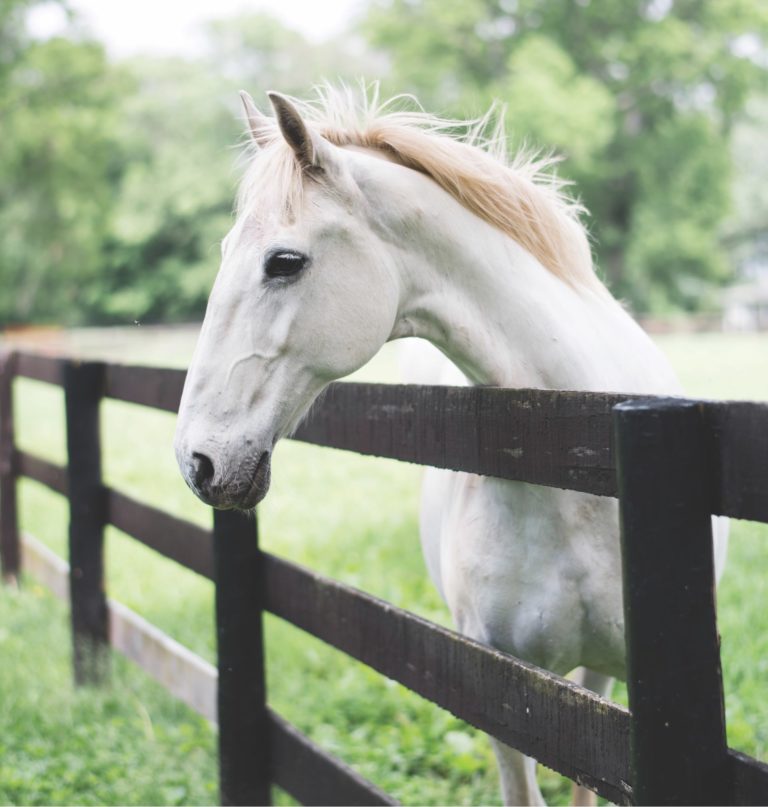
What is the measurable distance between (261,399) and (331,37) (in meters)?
45.6

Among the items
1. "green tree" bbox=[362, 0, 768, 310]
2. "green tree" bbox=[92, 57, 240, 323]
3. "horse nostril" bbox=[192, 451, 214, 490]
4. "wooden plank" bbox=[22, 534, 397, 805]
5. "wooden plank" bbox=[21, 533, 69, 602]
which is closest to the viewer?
"horse nostril" bbox=[192, 451, 214, 490]

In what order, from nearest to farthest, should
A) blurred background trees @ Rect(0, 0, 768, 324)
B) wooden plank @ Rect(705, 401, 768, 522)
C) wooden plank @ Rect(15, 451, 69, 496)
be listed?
wooden plank @ Rect(705, 401, 768, 522) → wooden plank @ Rect(15, 451, 69, 496) → blurred background trees @ Rect(0, 0, 768, 324)

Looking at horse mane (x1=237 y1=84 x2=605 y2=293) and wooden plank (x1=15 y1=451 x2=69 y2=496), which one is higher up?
horse mane (x1=237 y1=84 x2=605 y2=293)

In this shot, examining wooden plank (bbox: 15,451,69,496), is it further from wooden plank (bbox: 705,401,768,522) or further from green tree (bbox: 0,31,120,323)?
green tree (bbox: 0,31,120,323)

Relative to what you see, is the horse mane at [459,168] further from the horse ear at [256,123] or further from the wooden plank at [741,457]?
the wooden plank at [741,457]

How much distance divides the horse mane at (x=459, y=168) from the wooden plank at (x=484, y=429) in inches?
19.3

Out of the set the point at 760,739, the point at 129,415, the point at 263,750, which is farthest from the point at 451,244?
the point at 129,415

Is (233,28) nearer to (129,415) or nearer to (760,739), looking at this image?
(129,415)

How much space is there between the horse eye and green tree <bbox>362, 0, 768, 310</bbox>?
2507 cm

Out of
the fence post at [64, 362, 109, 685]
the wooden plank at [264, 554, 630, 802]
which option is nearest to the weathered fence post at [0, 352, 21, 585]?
the fence post at [64, 362, 109, 685]

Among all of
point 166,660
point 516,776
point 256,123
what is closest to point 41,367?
point 166,660

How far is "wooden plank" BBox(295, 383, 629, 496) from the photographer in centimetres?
145

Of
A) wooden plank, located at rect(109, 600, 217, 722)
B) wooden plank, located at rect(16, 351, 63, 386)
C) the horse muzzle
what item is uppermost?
wooden plank, located at rect(16, 351, 63, 386)

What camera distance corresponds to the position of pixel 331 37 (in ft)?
143
